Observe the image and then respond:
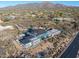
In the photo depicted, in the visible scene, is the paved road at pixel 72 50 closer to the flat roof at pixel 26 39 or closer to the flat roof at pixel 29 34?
the flat roof at pixel 29 34

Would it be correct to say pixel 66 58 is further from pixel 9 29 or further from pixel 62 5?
pixel 9 29

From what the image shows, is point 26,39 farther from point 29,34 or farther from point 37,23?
point 37,23

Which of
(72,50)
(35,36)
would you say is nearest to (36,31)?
(35,36)

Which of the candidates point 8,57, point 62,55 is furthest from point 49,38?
point 8,57

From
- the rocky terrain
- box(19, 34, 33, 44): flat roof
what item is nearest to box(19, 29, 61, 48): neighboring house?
box(19, 34, 33, 44): flat roof

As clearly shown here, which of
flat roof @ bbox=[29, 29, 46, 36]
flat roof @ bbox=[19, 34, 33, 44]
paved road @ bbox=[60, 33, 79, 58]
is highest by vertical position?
flat roof @ bbox=[29, 29, 46, 36]

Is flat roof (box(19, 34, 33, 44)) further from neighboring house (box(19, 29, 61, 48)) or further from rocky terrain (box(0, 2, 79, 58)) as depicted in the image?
rocky terrain (box(0, 2, 79, 58))

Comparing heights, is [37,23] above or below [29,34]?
above
